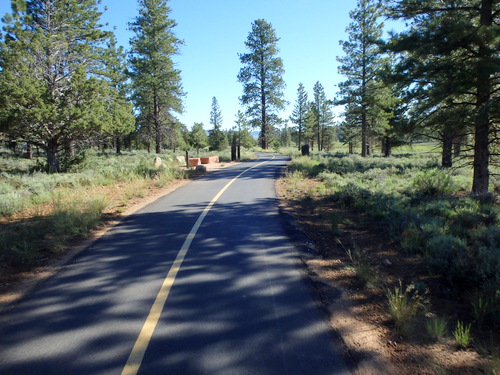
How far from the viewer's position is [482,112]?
7984 millimetres

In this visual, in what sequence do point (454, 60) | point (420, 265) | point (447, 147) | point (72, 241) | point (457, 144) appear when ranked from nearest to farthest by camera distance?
1. point (420, 265)
2. point (72, 241)
3. point (454, 60)
4. point (457, 144)
5. point (447, 147)

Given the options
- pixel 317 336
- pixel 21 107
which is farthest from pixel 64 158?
pixel 317 336

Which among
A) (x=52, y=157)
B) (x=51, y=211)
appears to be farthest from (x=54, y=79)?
(x=51, y=211)

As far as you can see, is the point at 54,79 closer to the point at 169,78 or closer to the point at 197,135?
the point at 169,78

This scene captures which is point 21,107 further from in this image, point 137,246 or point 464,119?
point 464,119

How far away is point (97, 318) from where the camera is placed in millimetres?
3654

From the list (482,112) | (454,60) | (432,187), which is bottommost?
(432,187)

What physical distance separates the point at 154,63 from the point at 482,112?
30.9 meters

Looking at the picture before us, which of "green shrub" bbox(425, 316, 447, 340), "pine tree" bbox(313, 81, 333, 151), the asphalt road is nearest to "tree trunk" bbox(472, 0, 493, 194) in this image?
the asphalt road

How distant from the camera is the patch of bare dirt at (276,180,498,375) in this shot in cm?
292

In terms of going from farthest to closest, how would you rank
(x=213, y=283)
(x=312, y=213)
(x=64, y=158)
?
(x=64, y=158) < (x=312, y=213) < (x=213, y=283)

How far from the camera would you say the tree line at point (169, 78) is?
29.9 ft

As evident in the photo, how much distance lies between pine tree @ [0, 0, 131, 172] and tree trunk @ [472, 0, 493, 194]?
1670 cm

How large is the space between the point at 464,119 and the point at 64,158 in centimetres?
1930
